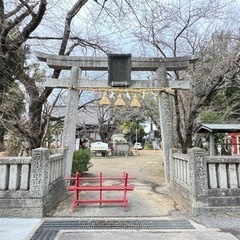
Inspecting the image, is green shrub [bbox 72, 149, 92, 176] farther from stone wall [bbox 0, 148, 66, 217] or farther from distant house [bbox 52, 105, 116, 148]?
distant house [bbox 52, 105, 116, 148]

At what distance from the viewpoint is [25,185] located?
4.98 metres

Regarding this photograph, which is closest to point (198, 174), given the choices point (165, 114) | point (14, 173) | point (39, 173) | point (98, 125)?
point (165, 114)

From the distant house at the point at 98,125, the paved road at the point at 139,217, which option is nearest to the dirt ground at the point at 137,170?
the paved road at the point at 139,217

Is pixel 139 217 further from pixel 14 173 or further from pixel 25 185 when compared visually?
pixel 14 173

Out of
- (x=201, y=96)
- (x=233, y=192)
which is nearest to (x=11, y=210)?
(x=233, y=192)

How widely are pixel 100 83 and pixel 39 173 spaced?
376cm

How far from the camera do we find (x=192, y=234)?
152 inches

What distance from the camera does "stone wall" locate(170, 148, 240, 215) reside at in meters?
4.86

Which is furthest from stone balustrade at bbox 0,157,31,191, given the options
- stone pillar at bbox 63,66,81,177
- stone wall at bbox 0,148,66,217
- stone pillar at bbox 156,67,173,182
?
stone pillar at bbox 156,67,173,182

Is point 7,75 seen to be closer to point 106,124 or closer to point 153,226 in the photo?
point 153,226

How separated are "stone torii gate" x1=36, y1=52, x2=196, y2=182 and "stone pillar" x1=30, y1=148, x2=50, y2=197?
2370 millimetres

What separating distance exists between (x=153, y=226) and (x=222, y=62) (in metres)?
6.08

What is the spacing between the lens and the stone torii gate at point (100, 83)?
24.7 ft

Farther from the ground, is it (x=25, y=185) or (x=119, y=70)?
(x=119, y=70)
